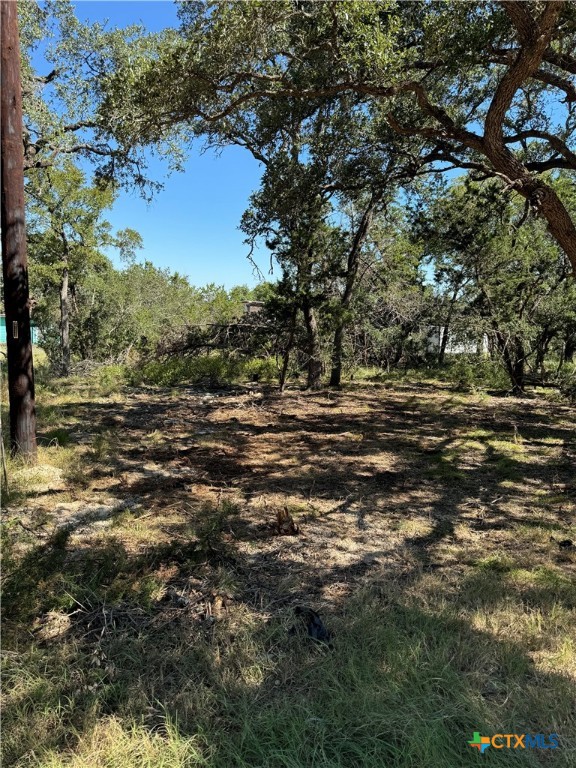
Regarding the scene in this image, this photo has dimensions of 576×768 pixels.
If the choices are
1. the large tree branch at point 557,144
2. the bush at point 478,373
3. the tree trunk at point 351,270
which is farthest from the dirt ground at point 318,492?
the large tree branch at point 557,144

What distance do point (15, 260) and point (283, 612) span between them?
510 cm

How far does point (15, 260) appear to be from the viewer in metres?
5.72

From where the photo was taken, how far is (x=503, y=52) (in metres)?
5.45

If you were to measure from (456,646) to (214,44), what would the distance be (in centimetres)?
543

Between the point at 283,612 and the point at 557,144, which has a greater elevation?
the point at 557,144

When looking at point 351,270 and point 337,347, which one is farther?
point 337,347

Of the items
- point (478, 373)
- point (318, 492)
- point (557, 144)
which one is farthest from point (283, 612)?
point (478, 373)

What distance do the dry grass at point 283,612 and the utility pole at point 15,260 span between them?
0.69 meters

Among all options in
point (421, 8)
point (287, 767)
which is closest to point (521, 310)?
point (421, 8)

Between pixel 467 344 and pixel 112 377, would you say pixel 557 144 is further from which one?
pixel 112 377

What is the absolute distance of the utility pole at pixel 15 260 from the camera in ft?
18.3

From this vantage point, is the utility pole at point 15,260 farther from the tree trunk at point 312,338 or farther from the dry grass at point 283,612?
the tree trunk at point 312,338

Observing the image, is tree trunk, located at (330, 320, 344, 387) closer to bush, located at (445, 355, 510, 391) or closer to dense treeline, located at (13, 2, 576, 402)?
dense treeline, located at (13, 2, 576, 402)

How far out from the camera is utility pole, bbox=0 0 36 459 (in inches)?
219
